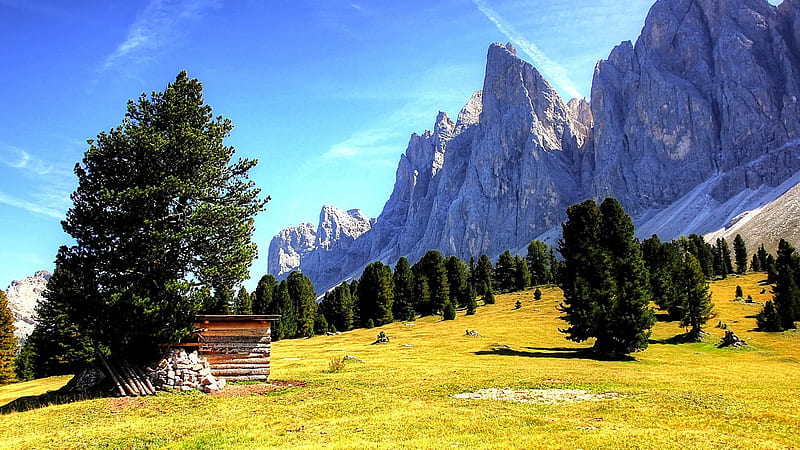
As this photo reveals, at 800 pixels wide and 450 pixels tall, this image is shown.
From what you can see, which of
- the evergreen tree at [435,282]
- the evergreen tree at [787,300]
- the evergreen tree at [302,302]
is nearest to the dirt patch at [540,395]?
the evergreen tree at [787,300]

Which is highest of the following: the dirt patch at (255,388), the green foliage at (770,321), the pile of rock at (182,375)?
the pile of rock at (182,375)

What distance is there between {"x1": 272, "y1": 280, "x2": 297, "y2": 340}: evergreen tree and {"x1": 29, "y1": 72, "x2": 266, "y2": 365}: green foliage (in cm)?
6500

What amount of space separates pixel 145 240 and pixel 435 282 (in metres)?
84.5

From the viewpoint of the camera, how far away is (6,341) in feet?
195

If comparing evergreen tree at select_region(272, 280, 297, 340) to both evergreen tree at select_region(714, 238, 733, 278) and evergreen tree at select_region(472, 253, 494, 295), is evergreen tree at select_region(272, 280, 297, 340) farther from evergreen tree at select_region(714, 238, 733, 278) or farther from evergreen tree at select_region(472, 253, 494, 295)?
evergreen tree at select_region(714, 238, 733, 278)

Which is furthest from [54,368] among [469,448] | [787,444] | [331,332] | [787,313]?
[787,313]

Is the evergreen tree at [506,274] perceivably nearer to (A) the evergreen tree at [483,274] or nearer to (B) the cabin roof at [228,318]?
(A) the evergreen tree at [483,274]

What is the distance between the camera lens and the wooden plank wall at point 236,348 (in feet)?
83.0

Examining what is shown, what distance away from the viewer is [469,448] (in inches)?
480

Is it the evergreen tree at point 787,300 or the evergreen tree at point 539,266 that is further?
the evergreen tree at point 539,266

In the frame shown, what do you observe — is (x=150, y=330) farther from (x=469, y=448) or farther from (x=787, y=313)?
(x=787, y=313)

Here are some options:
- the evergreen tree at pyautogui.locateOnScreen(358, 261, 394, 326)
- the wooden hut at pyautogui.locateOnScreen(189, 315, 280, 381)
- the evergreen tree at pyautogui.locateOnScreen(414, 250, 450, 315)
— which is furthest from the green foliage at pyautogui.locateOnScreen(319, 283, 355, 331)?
the wooden hut at pyautogui.locateOnScreen(189, 315, 280, 381)

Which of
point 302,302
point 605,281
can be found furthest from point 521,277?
point 605,281

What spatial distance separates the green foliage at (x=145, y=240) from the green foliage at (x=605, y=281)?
29001 millimetres
